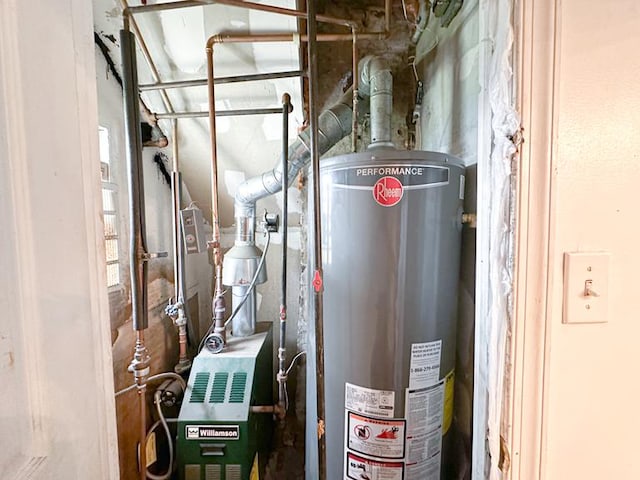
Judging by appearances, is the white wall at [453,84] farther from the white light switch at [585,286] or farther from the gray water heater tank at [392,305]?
the white light switch at [585,286]

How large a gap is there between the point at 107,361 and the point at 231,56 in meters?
1.41

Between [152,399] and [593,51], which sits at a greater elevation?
[593,51]

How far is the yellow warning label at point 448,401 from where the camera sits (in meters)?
0.96

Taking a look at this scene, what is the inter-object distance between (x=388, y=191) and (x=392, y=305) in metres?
0.32

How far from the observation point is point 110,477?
429mm

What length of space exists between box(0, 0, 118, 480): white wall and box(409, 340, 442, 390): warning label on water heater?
0.74m

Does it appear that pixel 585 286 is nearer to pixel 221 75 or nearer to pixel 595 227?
pixel 595 227

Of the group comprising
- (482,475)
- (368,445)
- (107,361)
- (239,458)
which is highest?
(107,361)

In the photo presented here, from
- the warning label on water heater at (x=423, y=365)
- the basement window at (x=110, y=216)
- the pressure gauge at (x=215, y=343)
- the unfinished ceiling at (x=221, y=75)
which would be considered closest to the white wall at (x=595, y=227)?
the warning label on water heater at (x=423, y=365)

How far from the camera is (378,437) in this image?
899 millimetres

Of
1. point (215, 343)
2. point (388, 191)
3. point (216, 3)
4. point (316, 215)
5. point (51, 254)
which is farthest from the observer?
point (215, 343)

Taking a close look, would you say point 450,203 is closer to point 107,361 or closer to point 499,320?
point 499,320

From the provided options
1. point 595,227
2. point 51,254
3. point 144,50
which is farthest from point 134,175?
point 595,227

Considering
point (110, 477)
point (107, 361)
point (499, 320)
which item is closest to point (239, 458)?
point (110, 477)
